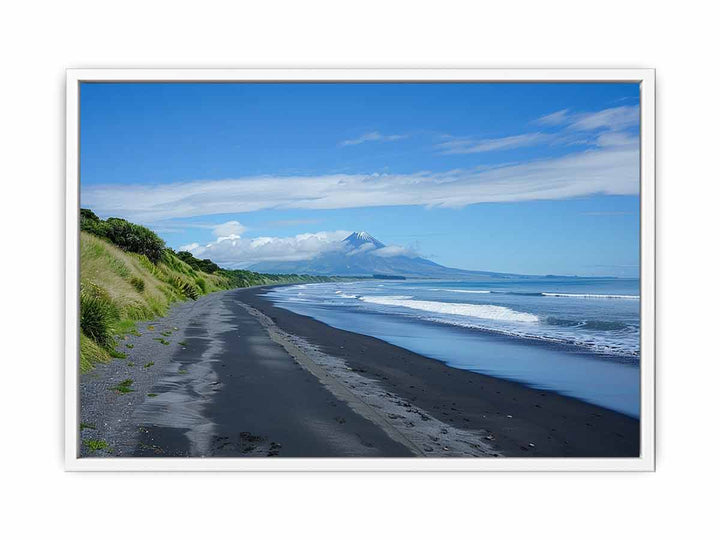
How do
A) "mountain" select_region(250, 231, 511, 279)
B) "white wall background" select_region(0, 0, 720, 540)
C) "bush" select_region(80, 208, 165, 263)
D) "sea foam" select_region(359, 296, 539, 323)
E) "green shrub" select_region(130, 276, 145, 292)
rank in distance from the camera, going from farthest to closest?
"sea foam" select_region(359, 296, 539, 323) → "green shrub" select_region(130, 276, 145, 292) → "mountain" select_region(250, 231, 511, 279) → "bush" select_region(80, 208, 165, 263) → "white wall background" select_region(0, 0, 720, 540)

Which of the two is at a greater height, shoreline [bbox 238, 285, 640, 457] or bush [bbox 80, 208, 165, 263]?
bush [bbox 80, 208, 165, 263]

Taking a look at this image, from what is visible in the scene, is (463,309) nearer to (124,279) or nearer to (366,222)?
(124,279)

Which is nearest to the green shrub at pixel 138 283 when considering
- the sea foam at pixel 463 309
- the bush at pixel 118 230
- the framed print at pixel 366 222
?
the bush at pixel 118 230

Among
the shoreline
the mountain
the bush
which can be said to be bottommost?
the shoreline

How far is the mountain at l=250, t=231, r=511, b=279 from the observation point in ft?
15.8

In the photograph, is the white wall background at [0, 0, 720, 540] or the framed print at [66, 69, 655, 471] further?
the framed print at [66, 69, 655, 471]

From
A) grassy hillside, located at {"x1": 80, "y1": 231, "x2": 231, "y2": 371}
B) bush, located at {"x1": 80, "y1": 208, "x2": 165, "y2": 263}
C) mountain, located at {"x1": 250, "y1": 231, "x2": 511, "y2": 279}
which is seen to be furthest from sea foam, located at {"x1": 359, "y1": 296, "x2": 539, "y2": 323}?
bush, located at {"x1": 80, "y1": 208, "x2": 165, "y2": 263}

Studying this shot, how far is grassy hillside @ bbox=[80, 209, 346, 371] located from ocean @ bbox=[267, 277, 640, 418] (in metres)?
1.62

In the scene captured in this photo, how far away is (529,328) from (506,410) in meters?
5.30

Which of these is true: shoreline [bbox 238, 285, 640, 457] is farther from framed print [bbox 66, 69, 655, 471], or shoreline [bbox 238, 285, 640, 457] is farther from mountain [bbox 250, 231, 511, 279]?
mountain [bbox 250, 231, 511, 279]

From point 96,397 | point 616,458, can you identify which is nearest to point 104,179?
point 96,397

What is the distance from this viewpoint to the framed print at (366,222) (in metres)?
4.14

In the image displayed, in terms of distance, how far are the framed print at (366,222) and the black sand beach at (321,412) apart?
0.08 ft
